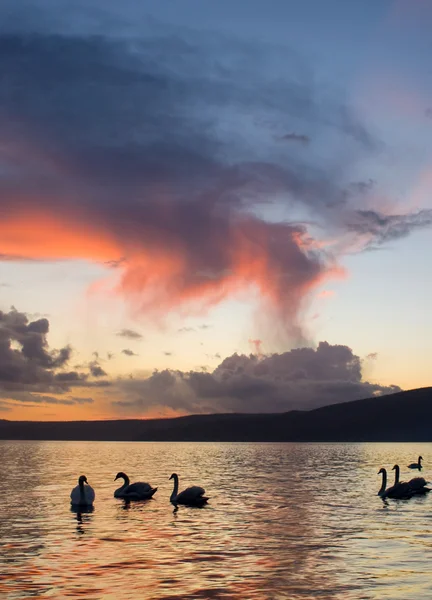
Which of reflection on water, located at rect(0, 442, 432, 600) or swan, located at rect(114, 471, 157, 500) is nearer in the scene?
reflection on water, located at rect(0, 442, 432, 600)

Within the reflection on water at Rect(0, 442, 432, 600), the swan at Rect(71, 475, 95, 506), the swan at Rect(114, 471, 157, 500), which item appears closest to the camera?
the reflection on water at Rect(0, 442, 432, 600)

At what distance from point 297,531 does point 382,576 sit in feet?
36.0

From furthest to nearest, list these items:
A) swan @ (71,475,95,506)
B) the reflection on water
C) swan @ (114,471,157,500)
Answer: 1. swan @ (114,471,157,500)
2. swan @ (71,475,95,506)
3. the reflection on water

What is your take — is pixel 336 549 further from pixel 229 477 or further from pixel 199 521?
pixel 229 477

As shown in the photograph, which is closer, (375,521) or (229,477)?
(375,521)

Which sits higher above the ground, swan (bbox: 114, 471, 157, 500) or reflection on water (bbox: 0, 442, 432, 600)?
swan (bbox: 114, 471, 157, 500)

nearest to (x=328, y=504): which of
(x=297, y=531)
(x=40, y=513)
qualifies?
(x=297, y=531)

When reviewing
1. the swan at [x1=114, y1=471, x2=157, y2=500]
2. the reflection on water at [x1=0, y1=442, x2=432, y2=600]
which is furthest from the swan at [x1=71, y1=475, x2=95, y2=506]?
the swan at [x1=114, y1=471, x2=157, y2=500]

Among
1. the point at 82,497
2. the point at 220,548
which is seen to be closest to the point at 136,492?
the point at 82,497

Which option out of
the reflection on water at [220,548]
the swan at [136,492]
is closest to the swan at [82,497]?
the reflection on water at [220,548]

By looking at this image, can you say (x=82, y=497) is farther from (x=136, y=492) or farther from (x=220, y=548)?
(x=220, y=548)

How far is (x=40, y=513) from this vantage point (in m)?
44.0

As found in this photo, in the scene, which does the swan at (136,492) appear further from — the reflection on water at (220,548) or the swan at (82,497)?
the swan at (82,497)

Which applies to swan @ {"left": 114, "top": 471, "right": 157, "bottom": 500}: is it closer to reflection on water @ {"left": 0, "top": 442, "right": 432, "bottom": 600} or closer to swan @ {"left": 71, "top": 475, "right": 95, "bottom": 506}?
reflection on water @ {"left": 0, "top": 442, "right": 432, "bottom": 600}
